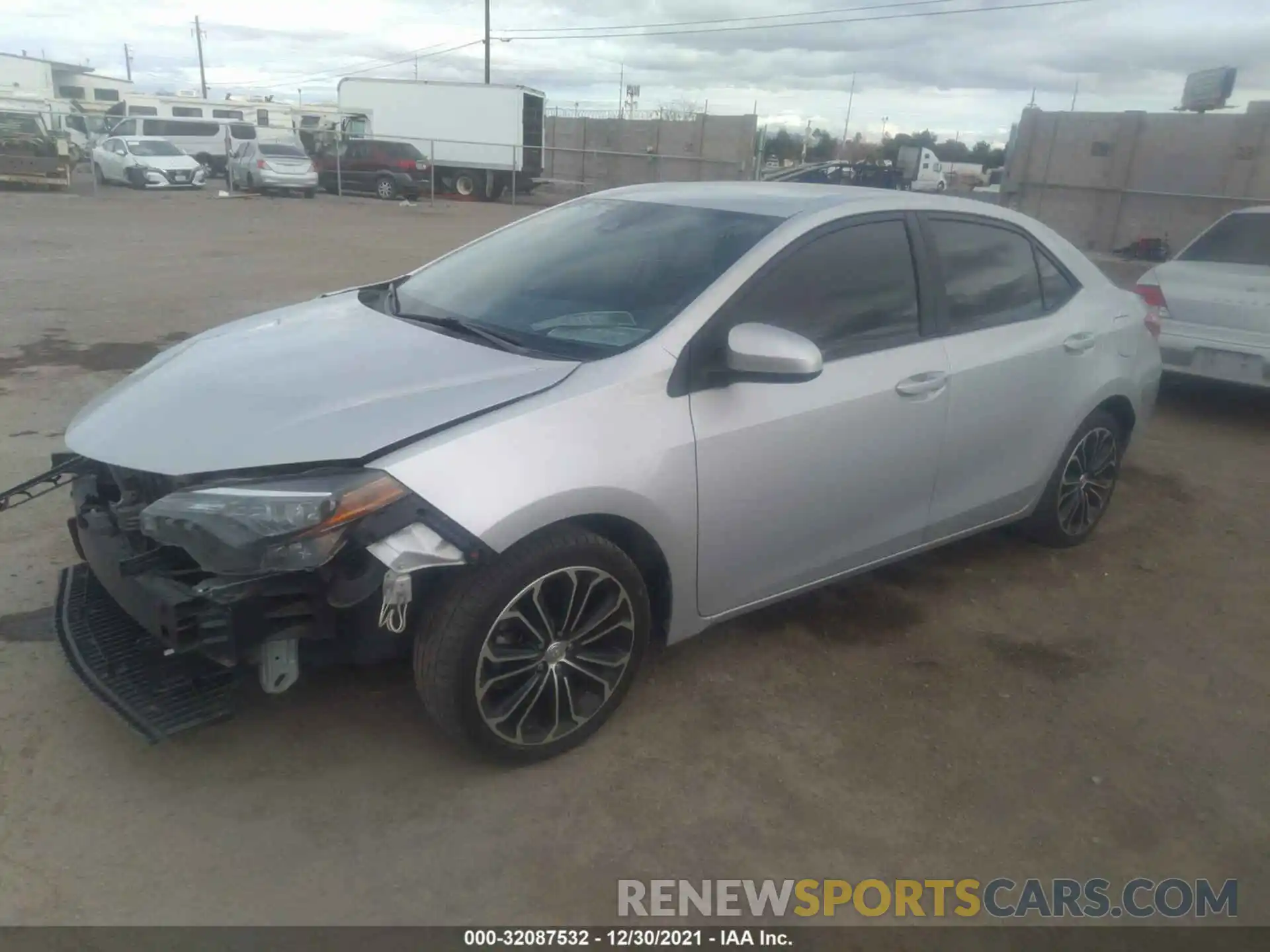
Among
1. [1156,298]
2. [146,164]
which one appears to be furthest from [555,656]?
[146,164]

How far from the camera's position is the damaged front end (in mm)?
2510

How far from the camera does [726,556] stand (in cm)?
323

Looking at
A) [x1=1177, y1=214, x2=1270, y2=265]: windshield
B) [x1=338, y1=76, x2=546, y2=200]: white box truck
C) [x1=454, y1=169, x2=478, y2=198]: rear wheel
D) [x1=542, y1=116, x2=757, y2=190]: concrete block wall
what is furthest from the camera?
[x1=542, y1=116, x2=757, y2=190]: concrete block wall

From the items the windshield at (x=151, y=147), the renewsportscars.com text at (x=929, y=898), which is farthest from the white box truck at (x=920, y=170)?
the renewsportscars.com text at (x=929, y=898)

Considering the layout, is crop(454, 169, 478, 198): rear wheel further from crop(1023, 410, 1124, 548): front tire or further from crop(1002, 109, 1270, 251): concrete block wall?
crop(1023, 410, 1124, 548): front tire

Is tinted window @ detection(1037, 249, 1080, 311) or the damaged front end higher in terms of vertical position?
tinted window @ detection(1037, 249, 1080, 311)

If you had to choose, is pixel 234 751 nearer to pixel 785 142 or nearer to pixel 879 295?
pixel 879 295

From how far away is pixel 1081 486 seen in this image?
15.4 ft

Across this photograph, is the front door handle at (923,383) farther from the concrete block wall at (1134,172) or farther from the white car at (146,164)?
the white car at (146,164)

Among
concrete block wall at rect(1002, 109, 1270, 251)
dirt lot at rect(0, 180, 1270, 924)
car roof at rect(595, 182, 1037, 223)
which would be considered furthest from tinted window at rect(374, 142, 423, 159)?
car roof at rect(595, 182, 1037, 223)

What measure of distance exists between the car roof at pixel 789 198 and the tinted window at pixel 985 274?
102mm

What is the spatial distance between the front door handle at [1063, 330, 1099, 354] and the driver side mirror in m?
1.83

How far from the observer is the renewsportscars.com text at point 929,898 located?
2539 mm

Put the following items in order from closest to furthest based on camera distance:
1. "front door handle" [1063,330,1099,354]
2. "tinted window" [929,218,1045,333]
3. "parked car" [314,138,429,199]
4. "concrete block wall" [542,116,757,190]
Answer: "tinted window" [929,218,1045,333] → "front door handle" [1063,330,1099,354] → "parked car" [314,138,429,199] → "concrete block wall" [542,116,757,190]
